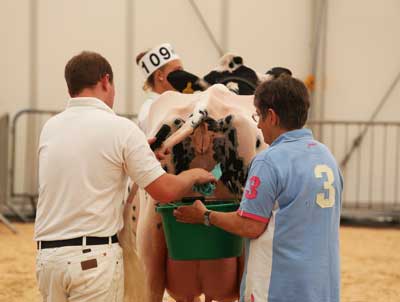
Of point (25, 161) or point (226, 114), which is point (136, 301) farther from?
point (25, 161)

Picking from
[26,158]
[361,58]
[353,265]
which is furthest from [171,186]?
[361,58]

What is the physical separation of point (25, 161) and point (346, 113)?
435 centimetres

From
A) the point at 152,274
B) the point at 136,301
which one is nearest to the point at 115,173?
the point at 136,301

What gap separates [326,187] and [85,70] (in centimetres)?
93

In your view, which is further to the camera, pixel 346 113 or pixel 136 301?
pixel 346 113

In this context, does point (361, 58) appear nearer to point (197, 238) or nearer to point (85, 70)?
point (197, 238)

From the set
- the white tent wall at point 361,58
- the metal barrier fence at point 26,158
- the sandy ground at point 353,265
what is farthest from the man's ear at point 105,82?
the white tent wall at point 361,58

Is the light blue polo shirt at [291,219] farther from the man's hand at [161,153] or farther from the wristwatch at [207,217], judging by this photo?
the man's hand at [161,153]

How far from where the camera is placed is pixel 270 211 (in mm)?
2199

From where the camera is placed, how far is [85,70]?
2.40m

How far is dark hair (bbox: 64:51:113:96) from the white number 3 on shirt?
0.83m

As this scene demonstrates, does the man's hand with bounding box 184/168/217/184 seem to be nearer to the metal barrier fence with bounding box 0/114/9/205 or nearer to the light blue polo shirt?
the light blue polo shirt

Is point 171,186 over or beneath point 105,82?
beneath

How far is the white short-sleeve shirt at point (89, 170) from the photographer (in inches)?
91.7
